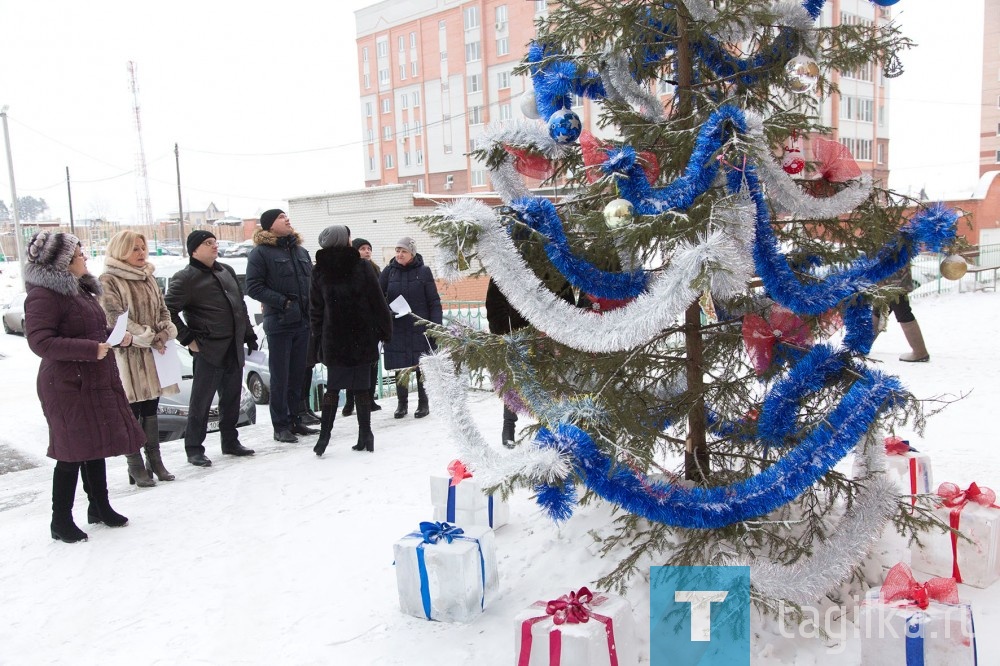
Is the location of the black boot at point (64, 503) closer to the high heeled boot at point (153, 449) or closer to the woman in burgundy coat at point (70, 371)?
the woman in burgundy coat at point (70, 371)

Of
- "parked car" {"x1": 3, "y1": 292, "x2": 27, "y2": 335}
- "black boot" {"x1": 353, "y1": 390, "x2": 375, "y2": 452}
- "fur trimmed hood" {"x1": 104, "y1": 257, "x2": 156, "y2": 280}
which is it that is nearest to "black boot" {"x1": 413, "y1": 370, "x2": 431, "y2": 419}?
"black boot" {"x1": 353, "y1": 390, "x2": 375, "y2": 452}

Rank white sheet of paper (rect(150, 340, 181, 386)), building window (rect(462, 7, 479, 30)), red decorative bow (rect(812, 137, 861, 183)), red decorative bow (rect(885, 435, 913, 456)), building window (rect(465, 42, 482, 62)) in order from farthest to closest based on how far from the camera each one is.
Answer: building window (rect(465, 42, 482, 62)) < building window (rect(462, 7, 479, 30)) < white sheet of paper (rect(150, 340, 181, 386)) < red decorative bow (rect(885, 435, 913, 456)) < red decorative bow (rect(812, 137, 861, 183))

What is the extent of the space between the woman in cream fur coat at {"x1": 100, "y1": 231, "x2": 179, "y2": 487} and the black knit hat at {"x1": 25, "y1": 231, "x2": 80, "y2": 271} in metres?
0.89

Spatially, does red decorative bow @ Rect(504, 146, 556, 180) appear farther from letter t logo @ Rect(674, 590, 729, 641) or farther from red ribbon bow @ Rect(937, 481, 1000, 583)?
red ribbon bow @ Rect(937, 481, 1000, 583)

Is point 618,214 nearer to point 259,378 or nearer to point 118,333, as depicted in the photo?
point 118,333

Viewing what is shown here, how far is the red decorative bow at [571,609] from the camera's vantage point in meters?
2.48

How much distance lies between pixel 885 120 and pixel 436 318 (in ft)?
140

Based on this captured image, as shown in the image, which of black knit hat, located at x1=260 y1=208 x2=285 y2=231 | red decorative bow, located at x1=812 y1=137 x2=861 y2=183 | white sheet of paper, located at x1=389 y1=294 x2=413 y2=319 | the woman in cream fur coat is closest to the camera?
red decorative bow, located at x1=812 y1=137 x2=861 y2=183

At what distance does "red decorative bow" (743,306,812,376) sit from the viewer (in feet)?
10.3

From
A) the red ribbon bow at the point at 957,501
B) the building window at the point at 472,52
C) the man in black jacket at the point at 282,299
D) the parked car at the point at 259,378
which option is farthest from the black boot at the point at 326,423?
the building window at the point at 472,52

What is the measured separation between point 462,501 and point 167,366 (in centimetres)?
270

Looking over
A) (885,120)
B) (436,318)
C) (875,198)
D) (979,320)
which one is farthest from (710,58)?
(885,120)

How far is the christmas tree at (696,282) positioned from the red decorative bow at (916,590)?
0.75 feet

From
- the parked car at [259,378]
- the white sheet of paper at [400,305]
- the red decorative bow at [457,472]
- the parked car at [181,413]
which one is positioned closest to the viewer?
the red decorative bow at [457,472]
